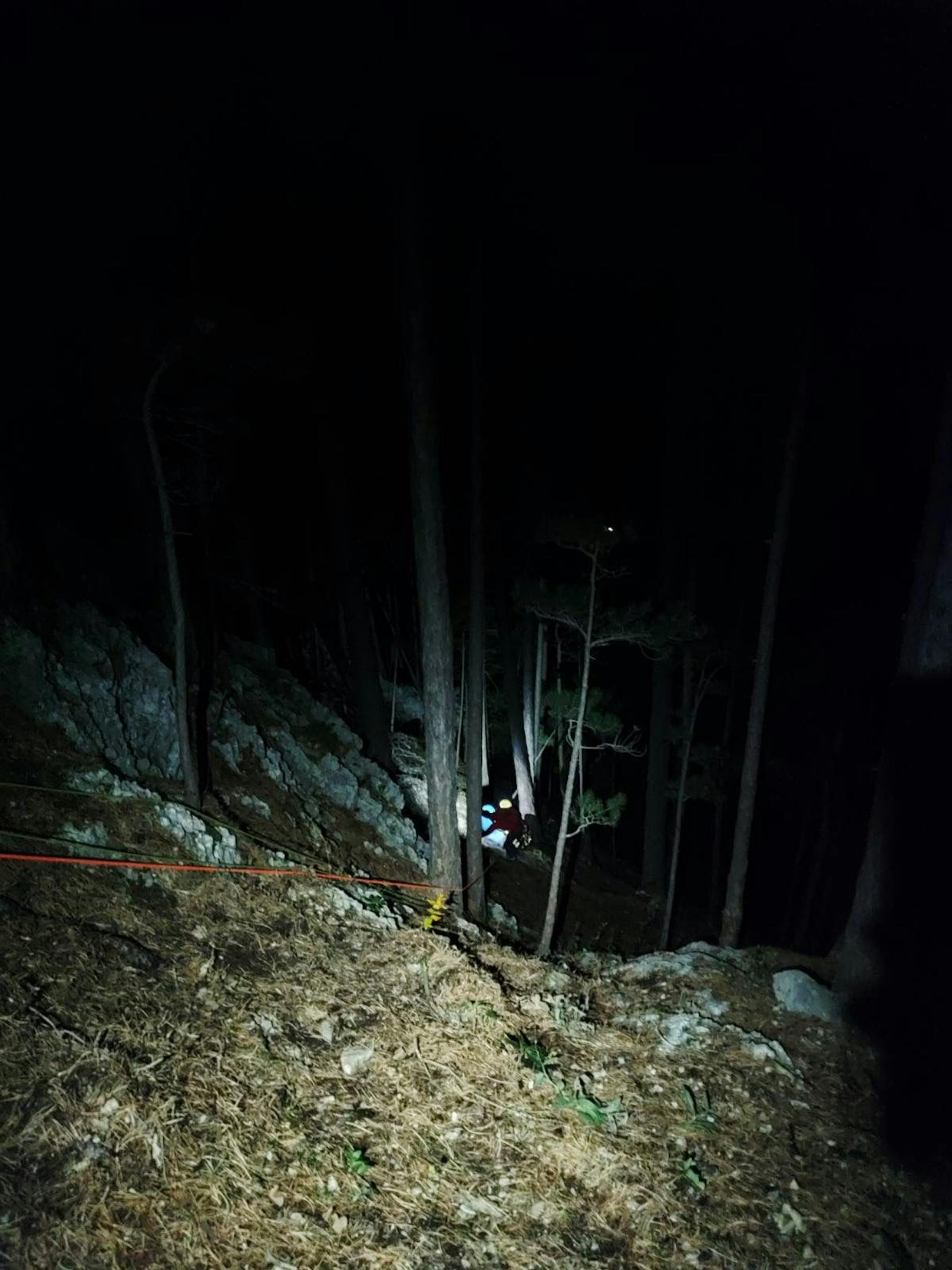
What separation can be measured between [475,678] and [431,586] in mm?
3330

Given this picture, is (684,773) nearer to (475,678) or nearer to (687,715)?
(687,715)

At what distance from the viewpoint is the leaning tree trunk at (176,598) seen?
635 cm

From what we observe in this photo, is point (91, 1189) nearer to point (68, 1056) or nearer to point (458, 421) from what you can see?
point (68, 1056)

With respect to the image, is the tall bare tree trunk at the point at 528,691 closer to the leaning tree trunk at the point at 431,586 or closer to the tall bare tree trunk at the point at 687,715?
the tall bare tree trunk at the point at 687,715

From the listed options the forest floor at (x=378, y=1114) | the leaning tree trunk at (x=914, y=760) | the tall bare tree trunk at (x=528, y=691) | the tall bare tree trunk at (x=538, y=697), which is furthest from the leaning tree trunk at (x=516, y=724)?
the forest floor at (x=378, y=1114)

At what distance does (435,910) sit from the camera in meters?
7.00

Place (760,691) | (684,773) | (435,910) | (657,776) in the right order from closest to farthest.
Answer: (435,910), (760,691), (684,773), (657,776)

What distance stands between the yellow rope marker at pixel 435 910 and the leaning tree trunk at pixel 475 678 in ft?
4.28

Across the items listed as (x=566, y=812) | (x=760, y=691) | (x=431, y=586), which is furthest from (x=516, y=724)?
(x=431, y=586)

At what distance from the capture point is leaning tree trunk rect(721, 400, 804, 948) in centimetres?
935

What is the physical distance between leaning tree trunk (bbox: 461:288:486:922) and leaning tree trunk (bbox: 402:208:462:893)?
1.43m

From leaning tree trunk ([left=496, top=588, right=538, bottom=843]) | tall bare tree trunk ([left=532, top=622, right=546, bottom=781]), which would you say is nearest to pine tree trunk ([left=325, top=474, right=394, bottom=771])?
leaning tree trunk ([left=496, top=588, right=538, bottom=843])

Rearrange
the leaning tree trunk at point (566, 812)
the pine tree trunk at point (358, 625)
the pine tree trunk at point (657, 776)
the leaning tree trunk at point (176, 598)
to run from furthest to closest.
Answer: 1. the pine tree trunk at point (657, 776)
2. the pine tree trunk at point (358, 625)
3. the leaning tree trunk at point (566, 812)
4. the leaning tree trunk at point (176, 598)

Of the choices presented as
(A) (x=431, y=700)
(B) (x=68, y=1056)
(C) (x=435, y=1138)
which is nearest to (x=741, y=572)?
(A) (x=431, y=700)
